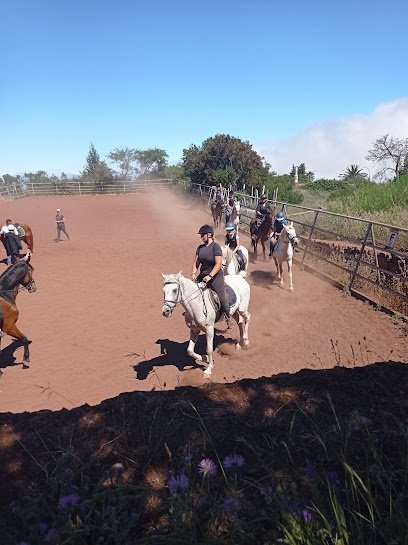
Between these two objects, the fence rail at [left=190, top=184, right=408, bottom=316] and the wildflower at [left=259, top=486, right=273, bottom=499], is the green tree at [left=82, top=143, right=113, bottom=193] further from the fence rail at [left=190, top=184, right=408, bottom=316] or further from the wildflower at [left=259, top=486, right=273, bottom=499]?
the wildflower at [left=259, top=486, right=273, bottom=499]

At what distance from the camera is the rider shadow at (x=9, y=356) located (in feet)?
26.6

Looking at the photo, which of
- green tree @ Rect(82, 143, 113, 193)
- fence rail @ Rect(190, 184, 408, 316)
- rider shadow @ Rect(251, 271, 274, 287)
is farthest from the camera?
green tree @ Rect(82, 143, 113, 193)

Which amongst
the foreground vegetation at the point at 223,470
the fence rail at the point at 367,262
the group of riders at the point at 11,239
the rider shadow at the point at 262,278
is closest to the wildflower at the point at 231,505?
the foreground vegetation at the point at 223,470

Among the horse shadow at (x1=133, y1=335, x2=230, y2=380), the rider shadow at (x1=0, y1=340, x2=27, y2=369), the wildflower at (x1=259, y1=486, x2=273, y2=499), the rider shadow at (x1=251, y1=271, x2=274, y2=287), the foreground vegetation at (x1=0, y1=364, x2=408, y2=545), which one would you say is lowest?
the rider shadow at (x1=0, y1=340, x2=27, y2=369)

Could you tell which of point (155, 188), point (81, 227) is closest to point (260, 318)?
point (81, 227)

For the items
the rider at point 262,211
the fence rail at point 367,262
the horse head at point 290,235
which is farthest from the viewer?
the rider at point 262,211

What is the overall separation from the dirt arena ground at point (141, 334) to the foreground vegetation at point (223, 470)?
1438mm

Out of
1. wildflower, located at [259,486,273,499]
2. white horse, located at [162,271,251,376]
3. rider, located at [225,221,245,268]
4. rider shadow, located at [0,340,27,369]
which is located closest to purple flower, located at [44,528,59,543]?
wildflower, located at [259,486,273,499]

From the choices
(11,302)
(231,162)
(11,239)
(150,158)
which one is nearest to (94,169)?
(150,158)

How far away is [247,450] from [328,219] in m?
20.1

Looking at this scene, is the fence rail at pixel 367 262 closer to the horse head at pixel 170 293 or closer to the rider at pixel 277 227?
the rider at pixel 277 227

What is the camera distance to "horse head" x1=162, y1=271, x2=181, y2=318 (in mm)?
6355

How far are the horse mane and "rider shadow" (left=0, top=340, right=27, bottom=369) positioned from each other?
166 centimetres

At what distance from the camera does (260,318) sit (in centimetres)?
1015
